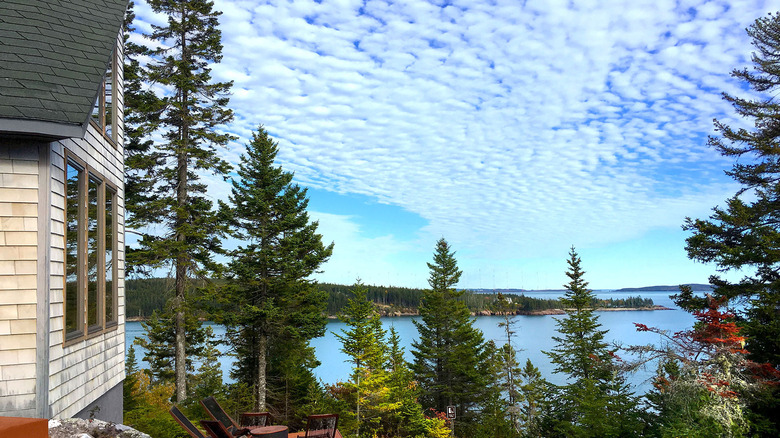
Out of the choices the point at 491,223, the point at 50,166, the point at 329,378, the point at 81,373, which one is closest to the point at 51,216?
the point at 50,166

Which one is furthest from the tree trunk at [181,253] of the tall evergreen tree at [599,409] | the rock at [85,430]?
the rock at [85,430]

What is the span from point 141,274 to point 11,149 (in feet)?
43.2

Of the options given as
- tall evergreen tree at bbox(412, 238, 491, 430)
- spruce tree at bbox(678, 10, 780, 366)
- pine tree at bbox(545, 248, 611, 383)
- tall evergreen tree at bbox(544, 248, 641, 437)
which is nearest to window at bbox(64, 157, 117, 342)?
tall evergreen tree at bbox(544, 248, 641, 437)

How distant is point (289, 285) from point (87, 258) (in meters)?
13.5

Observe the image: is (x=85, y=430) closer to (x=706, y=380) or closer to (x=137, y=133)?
(x=706, y=380)

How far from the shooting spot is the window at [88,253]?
5.49 m

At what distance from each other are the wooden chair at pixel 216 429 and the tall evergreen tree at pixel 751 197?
12471mm

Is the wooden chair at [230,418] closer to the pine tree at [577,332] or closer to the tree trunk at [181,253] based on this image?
the tree trunk at [181,253]

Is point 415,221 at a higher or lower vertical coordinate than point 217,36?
lower

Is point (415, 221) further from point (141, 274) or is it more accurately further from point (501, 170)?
point (141, 274)

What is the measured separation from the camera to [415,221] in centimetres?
5822

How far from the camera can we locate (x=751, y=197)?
567 inches

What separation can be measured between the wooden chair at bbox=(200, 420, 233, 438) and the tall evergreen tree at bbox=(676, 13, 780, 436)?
12.5m

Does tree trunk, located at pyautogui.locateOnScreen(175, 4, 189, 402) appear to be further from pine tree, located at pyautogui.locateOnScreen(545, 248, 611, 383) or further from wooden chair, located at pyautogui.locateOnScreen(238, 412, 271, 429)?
pine tree, located at pyautogui.locateOnScreen(545, 248, 611, 383)
